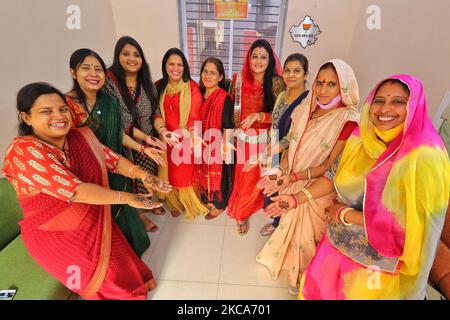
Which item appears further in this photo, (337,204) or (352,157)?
(337,204)

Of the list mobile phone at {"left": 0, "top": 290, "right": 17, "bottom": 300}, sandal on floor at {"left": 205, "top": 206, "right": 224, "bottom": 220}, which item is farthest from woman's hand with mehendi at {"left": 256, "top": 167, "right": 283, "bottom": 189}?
mobile phone at {"left": 0, "top": 290, "right": 17, "bottom": 300}

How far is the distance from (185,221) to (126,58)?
1.23 metres

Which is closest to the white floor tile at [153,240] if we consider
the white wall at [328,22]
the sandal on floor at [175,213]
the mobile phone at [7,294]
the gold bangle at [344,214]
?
the sandal on floor at [175,213]

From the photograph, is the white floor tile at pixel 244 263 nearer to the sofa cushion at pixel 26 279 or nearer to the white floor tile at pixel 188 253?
the white floor tile at pixel 188 253

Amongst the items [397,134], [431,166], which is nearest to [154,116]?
[397,134]

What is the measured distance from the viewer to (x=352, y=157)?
101 centimetres

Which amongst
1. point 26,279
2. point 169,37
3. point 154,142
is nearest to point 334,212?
point 154,142

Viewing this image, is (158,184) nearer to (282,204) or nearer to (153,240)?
(282,204)

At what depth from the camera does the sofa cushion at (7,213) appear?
5.00 feet

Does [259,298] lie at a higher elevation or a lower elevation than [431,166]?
lower

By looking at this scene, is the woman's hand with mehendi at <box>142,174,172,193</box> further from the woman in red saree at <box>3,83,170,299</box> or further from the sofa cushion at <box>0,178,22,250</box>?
the sofa cushion at <box>0,178,22,250</box>

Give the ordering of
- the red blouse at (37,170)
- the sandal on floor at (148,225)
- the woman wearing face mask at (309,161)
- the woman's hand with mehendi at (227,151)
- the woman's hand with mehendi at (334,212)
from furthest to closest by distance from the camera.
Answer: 1. the sandal on floor at (148,225)
2. the woman's hand with mehendi at (227,151)
3. the woman wearing face mask at (309,161)
4. the woman's hand with mehendi at (334,212)
5. the red blouse at (37,170)

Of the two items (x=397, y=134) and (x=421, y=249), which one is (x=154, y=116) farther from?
(x=421, y=249)

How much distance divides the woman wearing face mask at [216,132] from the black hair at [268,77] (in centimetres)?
24
